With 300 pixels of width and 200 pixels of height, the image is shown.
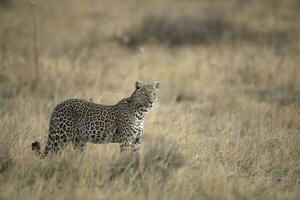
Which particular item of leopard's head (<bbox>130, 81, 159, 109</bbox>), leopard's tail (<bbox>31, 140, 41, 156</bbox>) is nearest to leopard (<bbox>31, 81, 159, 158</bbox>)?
leopard's head (<bbox>130, 81, 159, 109</bbox>)

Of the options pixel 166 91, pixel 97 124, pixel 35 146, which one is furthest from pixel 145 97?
pixel 166 91

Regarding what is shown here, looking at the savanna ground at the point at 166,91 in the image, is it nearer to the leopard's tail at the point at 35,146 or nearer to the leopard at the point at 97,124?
the leopard's tail at the point at 35,146

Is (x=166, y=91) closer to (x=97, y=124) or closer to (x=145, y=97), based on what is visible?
(x=145, y=97)

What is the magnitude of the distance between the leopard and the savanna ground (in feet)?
0.95

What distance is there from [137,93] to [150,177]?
2058 mm

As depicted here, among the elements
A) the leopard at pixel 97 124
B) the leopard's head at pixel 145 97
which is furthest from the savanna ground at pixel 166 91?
the leopard's head at pixel 145 97

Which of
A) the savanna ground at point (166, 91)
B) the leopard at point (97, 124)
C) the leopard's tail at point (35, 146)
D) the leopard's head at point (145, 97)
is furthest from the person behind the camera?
the leopard's head at point (145, 97)

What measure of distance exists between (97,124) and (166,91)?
646 cm

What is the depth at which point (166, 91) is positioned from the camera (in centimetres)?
1559

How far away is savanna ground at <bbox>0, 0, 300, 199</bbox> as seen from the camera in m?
7.90

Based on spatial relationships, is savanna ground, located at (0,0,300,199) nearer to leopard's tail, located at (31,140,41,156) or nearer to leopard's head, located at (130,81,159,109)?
leopard's tail, located at (31,140,41,156)

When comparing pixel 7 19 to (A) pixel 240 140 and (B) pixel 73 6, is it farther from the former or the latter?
(A) pixel 240 140

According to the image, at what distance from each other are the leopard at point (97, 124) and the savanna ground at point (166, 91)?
290 millimetres

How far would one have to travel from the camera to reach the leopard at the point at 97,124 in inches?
361
